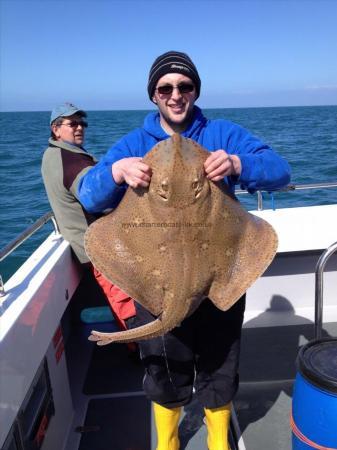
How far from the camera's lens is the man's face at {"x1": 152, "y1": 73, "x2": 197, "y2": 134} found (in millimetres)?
2355

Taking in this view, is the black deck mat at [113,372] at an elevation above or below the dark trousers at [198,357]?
below

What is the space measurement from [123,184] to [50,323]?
1396 millimetres

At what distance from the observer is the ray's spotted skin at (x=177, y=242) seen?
212 centimetres

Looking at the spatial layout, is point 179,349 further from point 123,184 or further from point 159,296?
point 123,184

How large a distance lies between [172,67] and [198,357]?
1897mm

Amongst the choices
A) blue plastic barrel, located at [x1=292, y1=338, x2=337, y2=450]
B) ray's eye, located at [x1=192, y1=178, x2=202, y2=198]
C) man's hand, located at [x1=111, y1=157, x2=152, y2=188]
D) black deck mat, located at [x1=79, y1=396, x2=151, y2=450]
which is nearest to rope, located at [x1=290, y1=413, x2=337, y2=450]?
blue plastic barrel, located at [x1=292, y1=338, x2=337, y2=450]

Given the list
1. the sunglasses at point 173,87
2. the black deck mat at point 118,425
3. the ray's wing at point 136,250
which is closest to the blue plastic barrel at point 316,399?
the ray's wing at point 136,250

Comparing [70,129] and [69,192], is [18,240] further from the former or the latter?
[70,129]

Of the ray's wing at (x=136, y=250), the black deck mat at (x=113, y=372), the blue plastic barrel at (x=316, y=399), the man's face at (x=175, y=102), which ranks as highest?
the man's face at (x=175, y=102)

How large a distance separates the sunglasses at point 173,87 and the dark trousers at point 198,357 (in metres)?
1.31

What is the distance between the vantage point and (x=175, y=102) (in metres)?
2.38

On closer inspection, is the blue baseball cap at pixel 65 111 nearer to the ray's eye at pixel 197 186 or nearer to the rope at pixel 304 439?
the ray's eye at pixel 197 186

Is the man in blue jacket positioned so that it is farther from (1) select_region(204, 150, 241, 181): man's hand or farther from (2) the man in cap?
(2) the man in cap

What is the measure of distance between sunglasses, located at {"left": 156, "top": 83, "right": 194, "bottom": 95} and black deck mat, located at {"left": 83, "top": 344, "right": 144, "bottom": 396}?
3.00m
